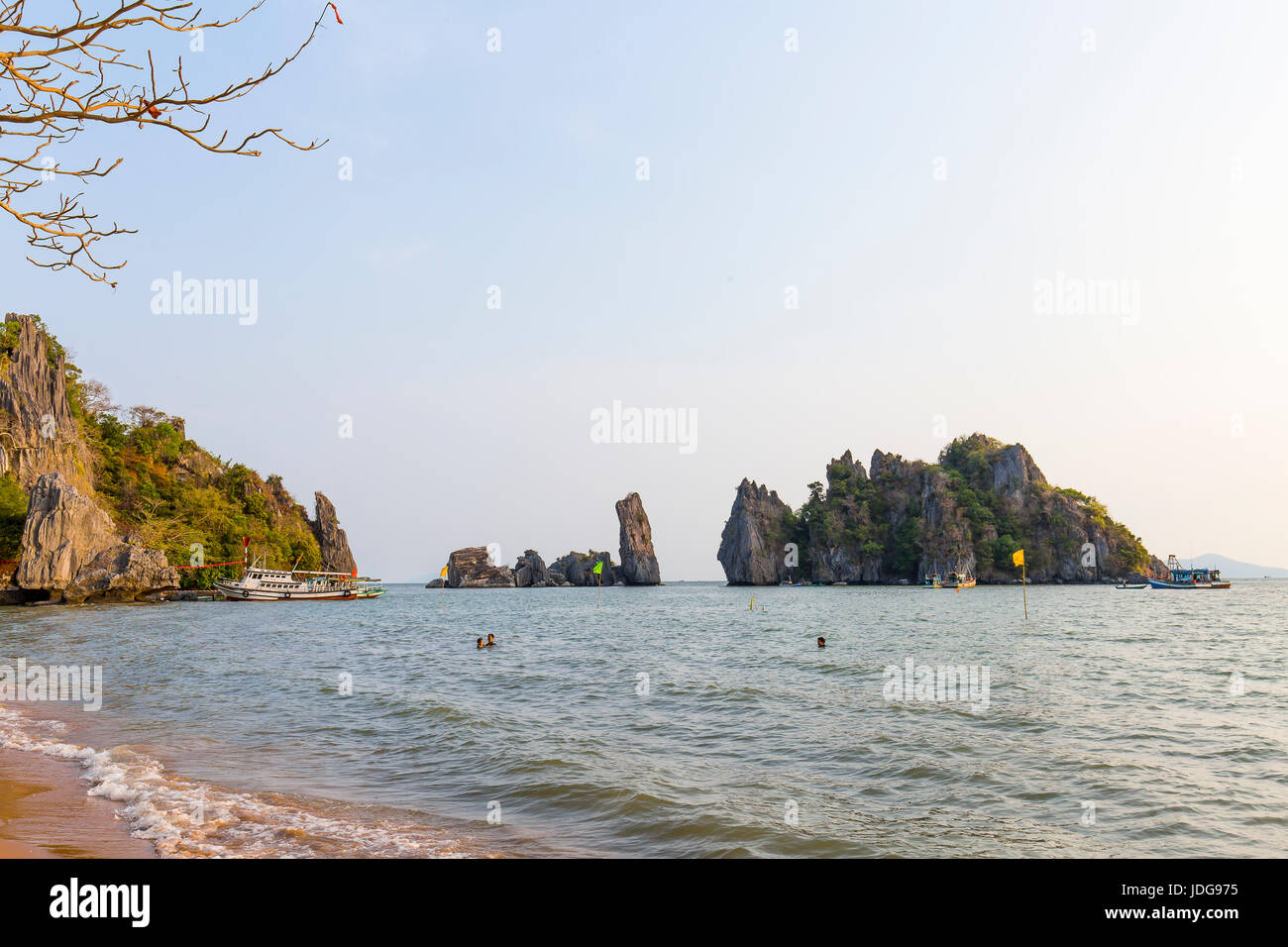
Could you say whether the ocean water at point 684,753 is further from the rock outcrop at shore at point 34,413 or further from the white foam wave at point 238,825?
the rock outcrop at shore at point 34,413

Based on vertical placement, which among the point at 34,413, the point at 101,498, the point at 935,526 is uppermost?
the point at 34,413

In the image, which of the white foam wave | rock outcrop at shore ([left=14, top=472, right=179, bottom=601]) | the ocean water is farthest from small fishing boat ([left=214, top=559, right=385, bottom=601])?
the white foam wave

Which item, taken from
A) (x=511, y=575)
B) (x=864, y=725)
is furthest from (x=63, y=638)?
(x=511, y=575)

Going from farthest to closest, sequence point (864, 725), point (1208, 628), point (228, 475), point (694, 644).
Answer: point (228, 475)
point (1208, 628)
point (694, 644)
point (864, 725)

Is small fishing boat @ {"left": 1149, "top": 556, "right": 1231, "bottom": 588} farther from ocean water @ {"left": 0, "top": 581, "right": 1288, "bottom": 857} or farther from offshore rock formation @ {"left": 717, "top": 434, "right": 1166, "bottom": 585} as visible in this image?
ocean water @ {"left": 0, "top": 581, "right": 1288, "bottom": 857}

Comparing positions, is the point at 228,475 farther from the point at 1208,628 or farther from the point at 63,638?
the point at 1208,628

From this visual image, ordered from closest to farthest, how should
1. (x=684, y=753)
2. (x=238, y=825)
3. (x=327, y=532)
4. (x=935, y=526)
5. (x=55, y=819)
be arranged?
(x=55, y=819), (x=238, y=825), (x=684, y=753), (x=327, y=532), (x=935, y=526)

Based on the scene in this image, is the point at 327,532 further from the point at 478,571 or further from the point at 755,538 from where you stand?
the point at 755,538

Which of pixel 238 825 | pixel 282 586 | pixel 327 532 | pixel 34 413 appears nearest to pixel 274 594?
pixel 282 586

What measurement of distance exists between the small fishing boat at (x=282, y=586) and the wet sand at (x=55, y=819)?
240ft

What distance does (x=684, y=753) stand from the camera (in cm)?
1297

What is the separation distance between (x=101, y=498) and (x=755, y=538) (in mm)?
125168
